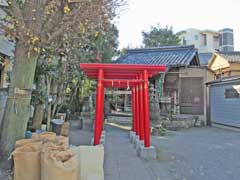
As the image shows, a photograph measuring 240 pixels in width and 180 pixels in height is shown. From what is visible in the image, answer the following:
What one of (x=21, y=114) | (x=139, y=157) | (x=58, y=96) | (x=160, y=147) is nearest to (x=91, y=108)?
(x=58, y=96)

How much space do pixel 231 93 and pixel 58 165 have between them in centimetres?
1096

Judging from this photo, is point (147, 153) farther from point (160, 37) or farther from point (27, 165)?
point (160, 37)

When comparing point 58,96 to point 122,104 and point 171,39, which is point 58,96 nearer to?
point 122,104

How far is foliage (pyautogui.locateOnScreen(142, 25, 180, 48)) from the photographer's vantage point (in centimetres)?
2584

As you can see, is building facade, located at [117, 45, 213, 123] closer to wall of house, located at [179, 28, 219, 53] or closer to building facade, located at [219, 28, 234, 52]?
building facade, located at [219, 28, 234, 52]

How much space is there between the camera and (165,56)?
15.3m

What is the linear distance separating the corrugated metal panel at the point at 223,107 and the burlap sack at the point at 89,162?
9.64 m

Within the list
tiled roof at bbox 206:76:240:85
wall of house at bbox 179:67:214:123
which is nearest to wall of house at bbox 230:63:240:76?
wall of house at bbox 179:67:214:123

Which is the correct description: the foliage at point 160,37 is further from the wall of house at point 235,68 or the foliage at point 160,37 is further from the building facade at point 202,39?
the wall of house at point 235,68

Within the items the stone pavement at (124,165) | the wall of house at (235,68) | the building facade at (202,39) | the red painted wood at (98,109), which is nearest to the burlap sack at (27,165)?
the stone pavement at (124,165)

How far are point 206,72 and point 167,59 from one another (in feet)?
7.66

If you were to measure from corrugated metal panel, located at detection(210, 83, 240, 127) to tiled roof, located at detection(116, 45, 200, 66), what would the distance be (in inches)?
87.0

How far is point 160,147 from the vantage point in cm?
708

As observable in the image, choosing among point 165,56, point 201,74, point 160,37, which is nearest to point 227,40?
point 160,37
